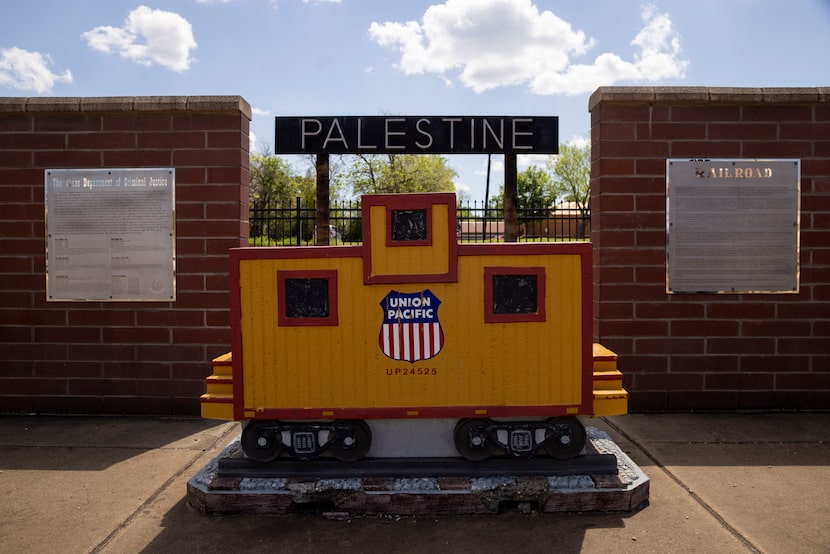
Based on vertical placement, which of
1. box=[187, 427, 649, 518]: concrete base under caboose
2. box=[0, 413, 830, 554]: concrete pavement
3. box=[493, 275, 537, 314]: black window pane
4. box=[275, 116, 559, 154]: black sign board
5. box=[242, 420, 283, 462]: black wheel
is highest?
box=[275, 116, 559, 154]: black sign board

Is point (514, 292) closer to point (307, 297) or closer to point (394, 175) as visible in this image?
point (307, 297)

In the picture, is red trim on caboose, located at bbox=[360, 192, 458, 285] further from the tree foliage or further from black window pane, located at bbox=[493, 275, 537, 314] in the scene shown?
the tree foliage

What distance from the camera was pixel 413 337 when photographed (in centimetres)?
447

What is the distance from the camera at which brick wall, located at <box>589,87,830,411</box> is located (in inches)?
275

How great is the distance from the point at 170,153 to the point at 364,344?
3.98m

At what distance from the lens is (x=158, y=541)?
13.3 ft

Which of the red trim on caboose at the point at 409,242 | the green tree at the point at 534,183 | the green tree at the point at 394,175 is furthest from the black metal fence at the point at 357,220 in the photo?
the green tree at the point at 534,183

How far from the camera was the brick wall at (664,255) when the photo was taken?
6.99 metres

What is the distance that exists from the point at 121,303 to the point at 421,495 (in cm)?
453

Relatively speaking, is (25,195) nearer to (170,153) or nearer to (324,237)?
(170,153)

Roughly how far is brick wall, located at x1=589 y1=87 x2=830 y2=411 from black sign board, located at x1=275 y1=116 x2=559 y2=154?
89 centimetres

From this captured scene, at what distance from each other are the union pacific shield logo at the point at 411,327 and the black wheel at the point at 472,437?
0.63 meters

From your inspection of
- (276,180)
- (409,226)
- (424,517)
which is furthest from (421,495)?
(276,180)

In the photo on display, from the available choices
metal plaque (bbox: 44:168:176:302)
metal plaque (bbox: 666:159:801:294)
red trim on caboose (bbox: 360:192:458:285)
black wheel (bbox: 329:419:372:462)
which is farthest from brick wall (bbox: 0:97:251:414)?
metal plaque (bbox: 666:159:801:294)
